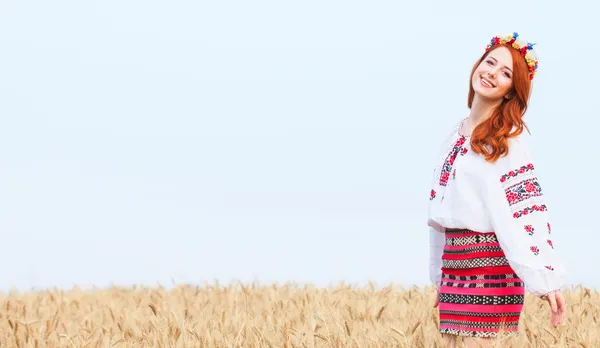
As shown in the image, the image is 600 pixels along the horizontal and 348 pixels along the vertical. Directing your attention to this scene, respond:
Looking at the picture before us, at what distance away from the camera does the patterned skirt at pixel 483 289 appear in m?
4.25

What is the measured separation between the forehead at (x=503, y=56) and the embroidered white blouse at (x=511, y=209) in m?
0.43

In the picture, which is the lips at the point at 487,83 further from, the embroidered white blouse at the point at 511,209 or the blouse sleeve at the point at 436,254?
the blouse sleeve at the point at 436,254

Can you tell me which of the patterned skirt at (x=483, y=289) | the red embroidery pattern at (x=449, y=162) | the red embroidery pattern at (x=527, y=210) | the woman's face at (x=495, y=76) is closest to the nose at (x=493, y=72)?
the woman's face at (x=495, y=76)

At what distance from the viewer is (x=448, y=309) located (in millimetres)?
4383

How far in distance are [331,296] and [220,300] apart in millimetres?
1014

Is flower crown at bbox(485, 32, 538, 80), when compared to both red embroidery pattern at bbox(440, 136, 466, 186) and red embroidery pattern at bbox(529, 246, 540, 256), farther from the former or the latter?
red embroidery pattern at bbox(529, 246, 540, 256)

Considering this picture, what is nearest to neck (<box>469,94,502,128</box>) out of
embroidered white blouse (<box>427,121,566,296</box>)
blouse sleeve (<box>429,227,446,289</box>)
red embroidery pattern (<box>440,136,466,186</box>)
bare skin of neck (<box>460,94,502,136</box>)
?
bare skin of neck (<box>460,94,502,136</box>)

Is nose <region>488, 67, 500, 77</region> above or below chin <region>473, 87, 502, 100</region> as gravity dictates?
above

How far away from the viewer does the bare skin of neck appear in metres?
4.46

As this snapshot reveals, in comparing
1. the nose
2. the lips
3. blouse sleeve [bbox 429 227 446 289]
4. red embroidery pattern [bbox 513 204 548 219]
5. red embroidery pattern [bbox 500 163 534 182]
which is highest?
the nose

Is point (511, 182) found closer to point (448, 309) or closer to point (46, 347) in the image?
point (448, 309)

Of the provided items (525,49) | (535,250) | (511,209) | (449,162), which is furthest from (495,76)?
(535,250)

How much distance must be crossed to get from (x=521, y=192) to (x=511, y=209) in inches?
4.1

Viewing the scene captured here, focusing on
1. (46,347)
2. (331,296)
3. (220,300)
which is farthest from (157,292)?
(46,347)
